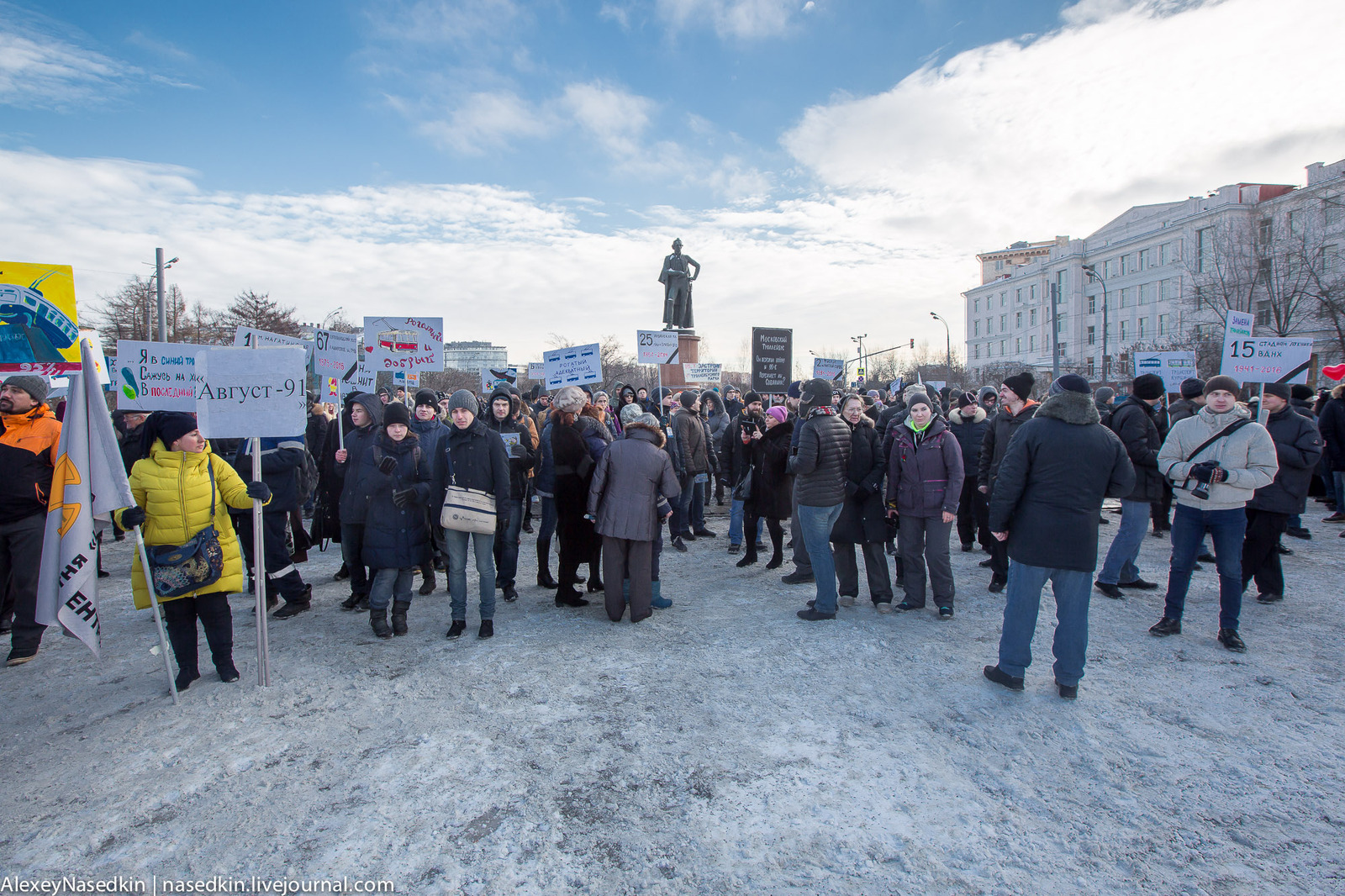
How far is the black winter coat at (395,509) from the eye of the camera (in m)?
5.70

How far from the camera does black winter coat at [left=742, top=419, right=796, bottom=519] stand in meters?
7.90

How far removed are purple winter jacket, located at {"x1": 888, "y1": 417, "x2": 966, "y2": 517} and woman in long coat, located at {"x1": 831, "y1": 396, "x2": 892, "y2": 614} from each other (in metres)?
0.20

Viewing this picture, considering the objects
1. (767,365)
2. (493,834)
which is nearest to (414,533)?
(493,834)

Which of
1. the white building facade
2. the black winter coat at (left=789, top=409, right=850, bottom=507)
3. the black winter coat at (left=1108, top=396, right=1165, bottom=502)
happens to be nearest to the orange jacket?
the black winter coat at (left=789, top=409, right=850, bottom=507)

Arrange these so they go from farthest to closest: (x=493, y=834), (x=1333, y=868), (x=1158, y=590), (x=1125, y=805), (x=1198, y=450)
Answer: (x=1158, y=590) < (x=1198, y=450) < (x=1125, y=805) < (x=493, y=834) < (x=1333, y=868)

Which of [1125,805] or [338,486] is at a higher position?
[338,486]

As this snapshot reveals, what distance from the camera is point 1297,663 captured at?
497cm

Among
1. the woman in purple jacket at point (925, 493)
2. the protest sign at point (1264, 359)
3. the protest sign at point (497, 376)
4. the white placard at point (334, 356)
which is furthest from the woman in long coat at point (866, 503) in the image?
the protest sign at point (497, 376)

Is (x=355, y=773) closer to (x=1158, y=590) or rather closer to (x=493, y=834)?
(x=493, y=834)

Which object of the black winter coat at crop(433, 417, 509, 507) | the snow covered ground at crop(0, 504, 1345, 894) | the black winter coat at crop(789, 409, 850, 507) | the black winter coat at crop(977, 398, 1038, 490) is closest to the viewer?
the snow covered ground at crop(0, 504, 1345, 894)

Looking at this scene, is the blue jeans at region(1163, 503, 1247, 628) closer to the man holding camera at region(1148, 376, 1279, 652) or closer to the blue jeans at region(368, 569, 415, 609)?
the man holding camera at region(1148, 376, 1279, 652)

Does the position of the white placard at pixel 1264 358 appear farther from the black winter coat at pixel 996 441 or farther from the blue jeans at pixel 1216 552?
the blue jeans at pixel 1216 552

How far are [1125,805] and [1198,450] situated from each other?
11.4 ft

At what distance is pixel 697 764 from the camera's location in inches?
145
